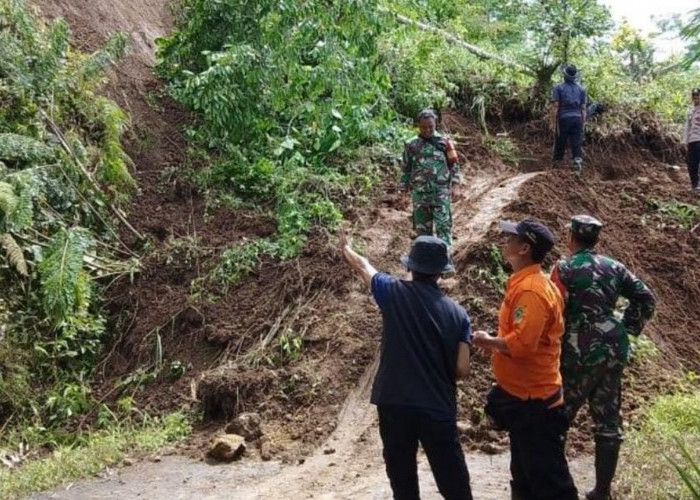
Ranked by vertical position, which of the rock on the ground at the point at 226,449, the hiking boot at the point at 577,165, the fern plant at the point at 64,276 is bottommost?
the rock on the ground at the point at 226,449

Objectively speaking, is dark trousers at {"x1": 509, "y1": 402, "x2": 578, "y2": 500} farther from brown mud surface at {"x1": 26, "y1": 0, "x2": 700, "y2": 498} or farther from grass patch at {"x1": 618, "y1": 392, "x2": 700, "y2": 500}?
brown mud surface at {"x1": 26, "y1": 0, "x2": 700, "y2": 498}

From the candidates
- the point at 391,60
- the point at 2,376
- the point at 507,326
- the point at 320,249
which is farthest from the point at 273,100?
the point at 507,326

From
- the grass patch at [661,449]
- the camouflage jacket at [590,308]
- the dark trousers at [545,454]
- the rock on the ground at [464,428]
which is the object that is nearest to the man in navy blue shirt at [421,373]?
the dark trousers at [545,454]

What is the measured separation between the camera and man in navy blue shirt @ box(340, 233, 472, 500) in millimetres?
3553

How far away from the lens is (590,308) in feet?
13.4

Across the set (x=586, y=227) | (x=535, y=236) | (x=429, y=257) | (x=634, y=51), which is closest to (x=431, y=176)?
(x=586, y=227)

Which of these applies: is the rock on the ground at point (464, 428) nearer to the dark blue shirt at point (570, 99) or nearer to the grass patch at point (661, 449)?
the grass patch at point (661, 449)

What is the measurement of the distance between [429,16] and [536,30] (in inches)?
113

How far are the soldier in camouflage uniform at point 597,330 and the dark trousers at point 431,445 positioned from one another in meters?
0.87

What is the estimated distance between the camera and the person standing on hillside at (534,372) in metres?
3.72

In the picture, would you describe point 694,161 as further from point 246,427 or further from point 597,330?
point 246,427

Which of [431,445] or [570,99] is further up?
[570,99]

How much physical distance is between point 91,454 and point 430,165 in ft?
13.1

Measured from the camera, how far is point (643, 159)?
41.5ft
